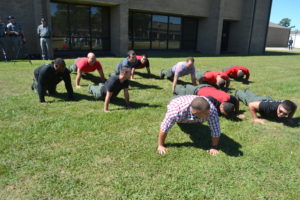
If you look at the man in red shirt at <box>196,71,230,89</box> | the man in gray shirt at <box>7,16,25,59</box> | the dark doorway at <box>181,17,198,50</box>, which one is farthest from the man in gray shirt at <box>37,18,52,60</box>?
the dark doorway at <box>181,17,198,50</box>

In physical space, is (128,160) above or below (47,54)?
below

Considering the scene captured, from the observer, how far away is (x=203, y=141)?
3.83 meters

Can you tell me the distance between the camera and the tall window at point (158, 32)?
18.4m

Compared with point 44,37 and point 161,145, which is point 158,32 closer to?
point 44,37

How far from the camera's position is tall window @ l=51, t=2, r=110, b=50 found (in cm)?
1467

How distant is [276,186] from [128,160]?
73.4 inches

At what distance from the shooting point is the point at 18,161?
10.1 feet

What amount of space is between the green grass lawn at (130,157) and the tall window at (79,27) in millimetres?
10843

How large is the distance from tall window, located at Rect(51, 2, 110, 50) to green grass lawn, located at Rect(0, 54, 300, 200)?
10.8 m

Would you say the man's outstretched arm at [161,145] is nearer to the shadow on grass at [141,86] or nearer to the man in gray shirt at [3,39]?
the shadow on grass at [141,86]

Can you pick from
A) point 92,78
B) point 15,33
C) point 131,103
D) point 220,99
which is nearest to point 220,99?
point 220,99

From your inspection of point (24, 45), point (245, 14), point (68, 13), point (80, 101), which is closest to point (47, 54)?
point (24, 45)

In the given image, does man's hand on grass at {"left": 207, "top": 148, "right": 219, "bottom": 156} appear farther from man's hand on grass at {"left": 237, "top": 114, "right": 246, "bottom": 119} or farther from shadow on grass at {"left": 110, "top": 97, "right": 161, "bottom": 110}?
shadow on grass at {"left": 110, "top": 97, "right": 161, "bottom": 110}

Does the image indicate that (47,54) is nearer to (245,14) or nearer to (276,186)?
(276,186)
